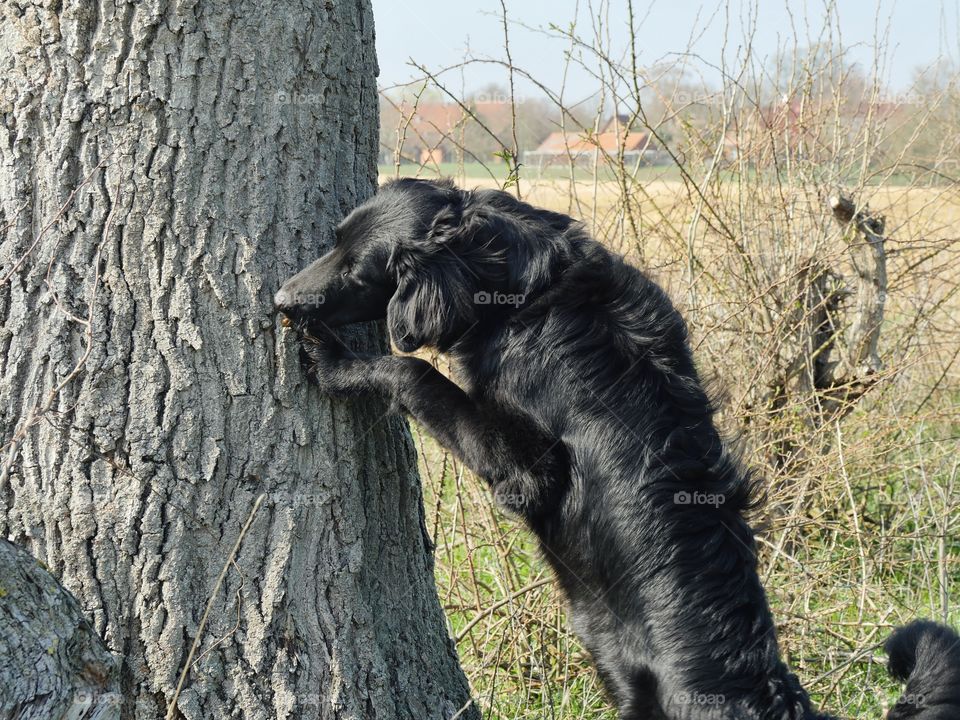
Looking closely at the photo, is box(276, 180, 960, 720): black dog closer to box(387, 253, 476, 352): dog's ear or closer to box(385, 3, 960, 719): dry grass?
box(387, 253, 476, 352): dog's ear

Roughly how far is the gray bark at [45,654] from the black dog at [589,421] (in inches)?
40.8

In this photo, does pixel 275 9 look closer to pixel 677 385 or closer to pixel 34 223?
pixel 34 223

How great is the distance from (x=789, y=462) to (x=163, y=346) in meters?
3.53

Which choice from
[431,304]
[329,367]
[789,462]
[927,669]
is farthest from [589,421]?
[789,462]

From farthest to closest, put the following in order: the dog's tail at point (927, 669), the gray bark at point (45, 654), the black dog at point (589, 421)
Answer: the black dog at point (589, 421), the dog's tail at point (927, 669), the gray bark at point (45, 654)

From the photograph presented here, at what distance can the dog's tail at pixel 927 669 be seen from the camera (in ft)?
9.16

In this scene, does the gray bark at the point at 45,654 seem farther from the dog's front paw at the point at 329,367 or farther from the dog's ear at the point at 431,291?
the dog's ear at the point at 431,291

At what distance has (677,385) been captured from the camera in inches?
126

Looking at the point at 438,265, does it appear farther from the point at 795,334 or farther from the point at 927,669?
the point at 795,334

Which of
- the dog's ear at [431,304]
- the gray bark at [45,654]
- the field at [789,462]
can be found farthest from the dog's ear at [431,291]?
the gray bark at [45,654]

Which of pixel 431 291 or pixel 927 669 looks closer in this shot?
pixel 927 669

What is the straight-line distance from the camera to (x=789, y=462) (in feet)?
16.1

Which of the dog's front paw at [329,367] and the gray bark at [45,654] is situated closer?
the gray bark at [45,654]

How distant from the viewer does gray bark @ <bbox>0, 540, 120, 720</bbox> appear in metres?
2.21
